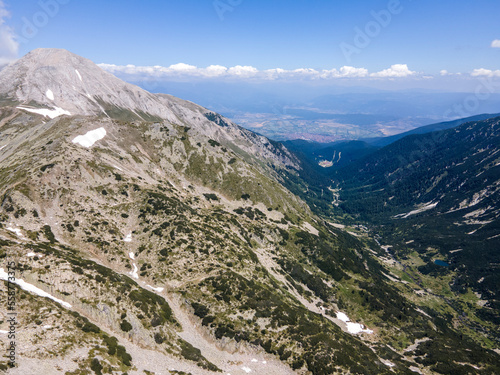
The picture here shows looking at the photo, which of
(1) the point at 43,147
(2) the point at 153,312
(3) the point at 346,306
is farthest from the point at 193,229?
(1) the point at 43,147

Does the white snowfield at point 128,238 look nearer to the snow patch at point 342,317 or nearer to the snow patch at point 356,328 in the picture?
the snow patch at point 342,317

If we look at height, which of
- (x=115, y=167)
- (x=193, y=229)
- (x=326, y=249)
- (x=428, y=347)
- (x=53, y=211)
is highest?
(x=115, y=167)

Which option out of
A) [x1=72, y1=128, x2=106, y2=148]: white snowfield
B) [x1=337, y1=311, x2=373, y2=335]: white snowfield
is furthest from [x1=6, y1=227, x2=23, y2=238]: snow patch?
[x1=337, y1=311, x2=373, y2=335]: white snowfield

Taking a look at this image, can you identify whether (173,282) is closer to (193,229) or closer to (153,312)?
(153,312)

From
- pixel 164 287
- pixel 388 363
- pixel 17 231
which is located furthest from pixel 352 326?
pixel 17 231

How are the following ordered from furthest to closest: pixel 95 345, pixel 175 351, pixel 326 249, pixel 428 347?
pixel 326 249 < pixel 428 347 < pixel 175 351 < pixel 95 345

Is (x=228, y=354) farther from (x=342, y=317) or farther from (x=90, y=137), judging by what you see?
(x=90, y=137)
